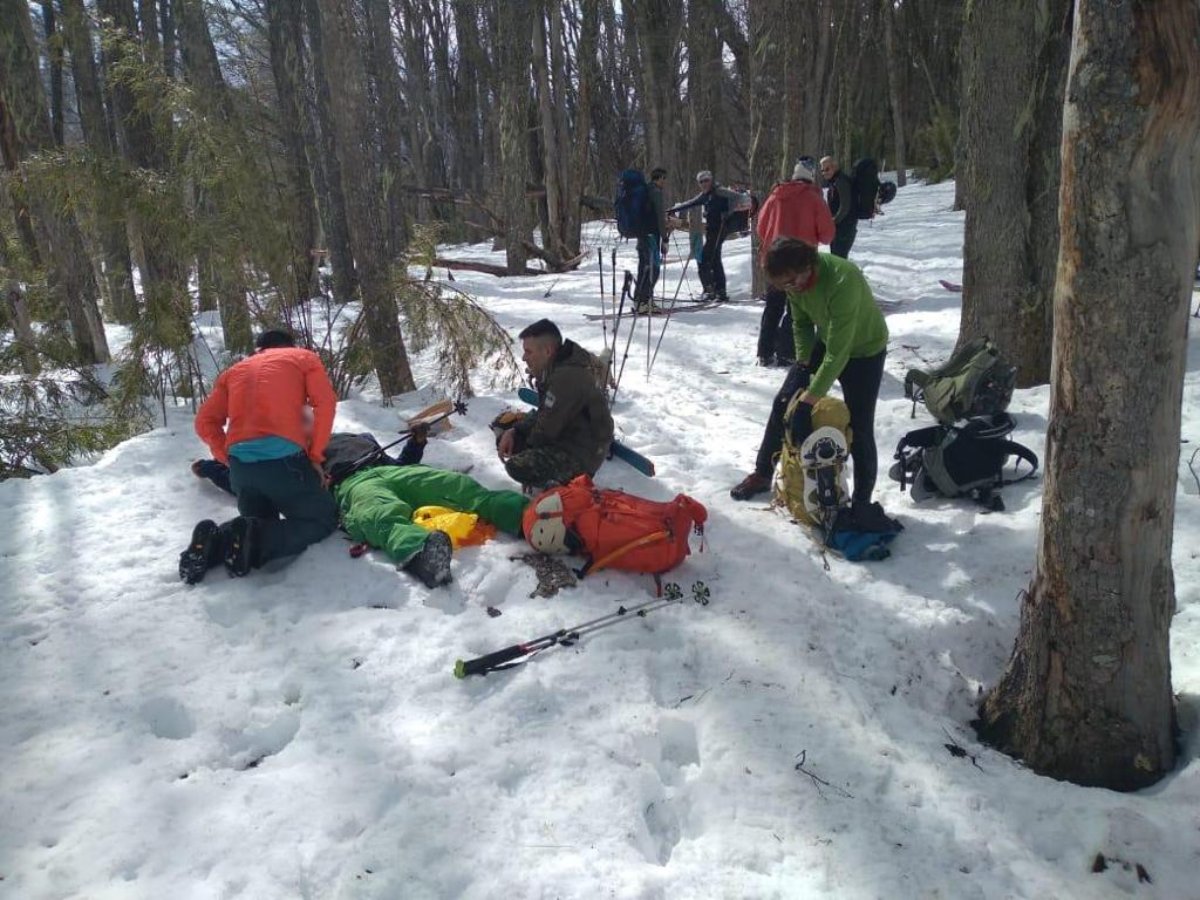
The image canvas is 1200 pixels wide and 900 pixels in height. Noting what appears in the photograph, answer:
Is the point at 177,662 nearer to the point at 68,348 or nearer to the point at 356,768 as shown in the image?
the point at 356,768

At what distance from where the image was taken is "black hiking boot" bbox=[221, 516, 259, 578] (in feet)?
12.2

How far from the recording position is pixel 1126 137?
2.06m

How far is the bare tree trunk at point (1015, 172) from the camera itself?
505cm

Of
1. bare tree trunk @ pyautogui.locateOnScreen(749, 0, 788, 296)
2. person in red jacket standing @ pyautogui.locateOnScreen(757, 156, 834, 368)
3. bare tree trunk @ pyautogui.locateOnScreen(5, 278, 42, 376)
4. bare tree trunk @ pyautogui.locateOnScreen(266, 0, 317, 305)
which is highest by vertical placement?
bare tree trunk @ pyautogui.locateOnScreen(266, 0, 317, 305)

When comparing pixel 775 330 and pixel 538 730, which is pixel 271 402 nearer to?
pixel 538 730

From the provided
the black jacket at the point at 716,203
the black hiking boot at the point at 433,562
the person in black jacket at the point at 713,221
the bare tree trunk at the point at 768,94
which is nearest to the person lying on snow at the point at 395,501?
the black hiking boot at the point at 433,562

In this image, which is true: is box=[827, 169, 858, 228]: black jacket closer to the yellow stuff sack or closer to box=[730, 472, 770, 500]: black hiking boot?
box=[730, 472, 770, 500]: black hiking boot

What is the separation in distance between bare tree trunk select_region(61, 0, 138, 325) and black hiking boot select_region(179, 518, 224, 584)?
363 centimetres

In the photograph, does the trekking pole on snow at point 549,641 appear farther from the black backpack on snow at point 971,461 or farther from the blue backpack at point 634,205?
the blue backpack at point 634,205

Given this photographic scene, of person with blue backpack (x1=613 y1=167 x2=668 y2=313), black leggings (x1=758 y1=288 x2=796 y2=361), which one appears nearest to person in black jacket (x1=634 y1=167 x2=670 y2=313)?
person with blue backpack (x1=613 y1=167 x2=668 y2=313)

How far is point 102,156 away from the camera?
19.9 feet

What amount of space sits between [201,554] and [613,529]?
192 centimetres

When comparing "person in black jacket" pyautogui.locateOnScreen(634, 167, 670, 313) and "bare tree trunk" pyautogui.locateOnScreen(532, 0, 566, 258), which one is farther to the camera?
"bare tree trunk" pyautogui.locateOnScreen(532, 0, 566, 258)

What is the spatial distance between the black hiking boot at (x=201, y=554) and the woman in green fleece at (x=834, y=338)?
9.49ft
